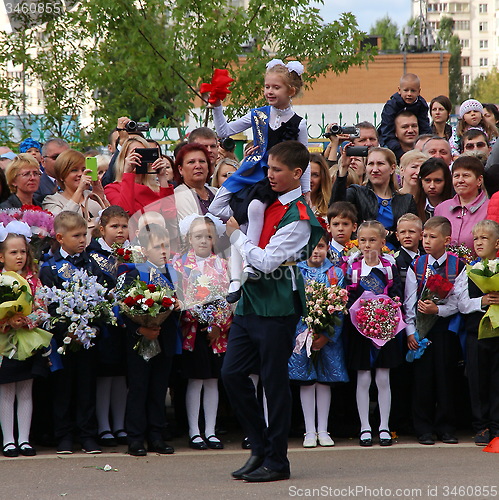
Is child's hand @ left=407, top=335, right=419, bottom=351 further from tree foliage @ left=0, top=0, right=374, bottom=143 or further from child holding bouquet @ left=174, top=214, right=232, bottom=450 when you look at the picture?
tree foliage @ left=0, top=0, right=374, bottom=143

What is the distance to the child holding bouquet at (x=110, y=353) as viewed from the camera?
25.8 ft

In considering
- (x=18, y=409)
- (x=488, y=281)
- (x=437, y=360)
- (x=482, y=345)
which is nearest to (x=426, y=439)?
(x=437, y=360)

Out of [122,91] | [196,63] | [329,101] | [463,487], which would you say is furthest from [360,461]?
[329,101]

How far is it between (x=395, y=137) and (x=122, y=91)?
4803 mm

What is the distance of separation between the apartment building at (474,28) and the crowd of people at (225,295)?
123 meters

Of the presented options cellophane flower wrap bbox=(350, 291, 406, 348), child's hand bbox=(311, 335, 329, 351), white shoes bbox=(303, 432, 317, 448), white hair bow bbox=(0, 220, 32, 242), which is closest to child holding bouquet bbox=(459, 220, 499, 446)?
cellophane flower wrap bbox=(350, 291, 406, 348)

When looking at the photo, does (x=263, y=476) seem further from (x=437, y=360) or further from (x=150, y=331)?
(x=437, y=360)

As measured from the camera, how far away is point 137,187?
884cm

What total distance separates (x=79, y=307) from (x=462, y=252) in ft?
11.1

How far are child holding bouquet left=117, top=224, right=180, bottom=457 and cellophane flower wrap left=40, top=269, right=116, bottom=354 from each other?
0.63 feet

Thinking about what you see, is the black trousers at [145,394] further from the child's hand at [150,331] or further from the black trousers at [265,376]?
the black trousers at [265,376]

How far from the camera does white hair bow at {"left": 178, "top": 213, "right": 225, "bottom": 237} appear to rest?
310 inches

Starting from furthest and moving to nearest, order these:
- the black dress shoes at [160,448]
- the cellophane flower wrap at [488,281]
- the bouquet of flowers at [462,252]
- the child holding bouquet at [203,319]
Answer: the bouquet of flowers at [462,252], the child holding bouquet at [203,319], the cellophane flower wrap at [488,281], the black dress shoes at [160,448]

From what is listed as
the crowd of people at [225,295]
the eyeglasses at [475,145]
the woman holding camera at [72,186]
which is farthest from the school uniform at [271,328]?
the eyeglasses at [475,145]
